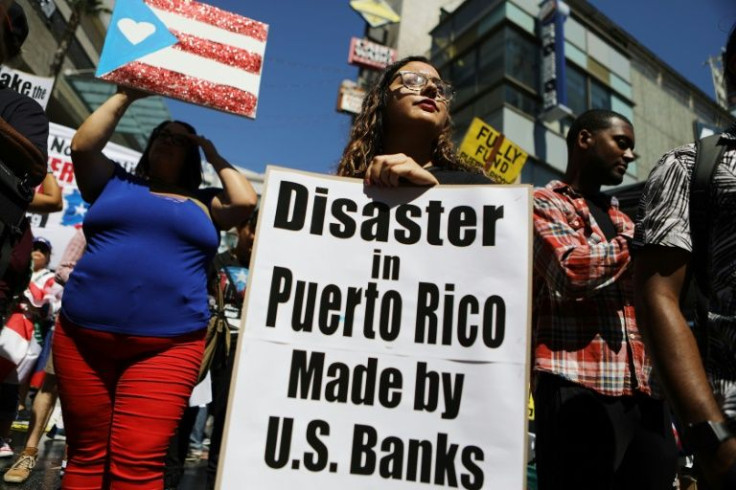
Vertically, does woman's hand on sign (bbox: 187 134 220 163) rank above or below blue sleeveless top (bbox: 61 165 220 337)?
above

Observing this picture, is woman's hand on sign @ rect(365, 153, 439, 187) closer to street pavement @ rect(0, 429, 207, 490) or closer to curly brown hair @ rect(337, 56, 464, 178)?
curly brown hair @ rect(337, 56, 464, 178)

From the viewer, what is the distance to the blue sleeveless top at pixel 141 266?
198cm

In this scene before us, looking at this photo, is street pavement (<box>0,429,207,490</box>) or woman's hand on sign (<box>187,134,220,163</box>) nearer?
woman's hand on sign (<box>187,134,220,163</box>)

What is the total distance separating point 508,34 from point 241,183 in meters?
16.7

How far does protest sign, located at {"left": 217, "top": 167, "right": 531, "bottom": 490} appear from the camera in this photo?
1356 mm

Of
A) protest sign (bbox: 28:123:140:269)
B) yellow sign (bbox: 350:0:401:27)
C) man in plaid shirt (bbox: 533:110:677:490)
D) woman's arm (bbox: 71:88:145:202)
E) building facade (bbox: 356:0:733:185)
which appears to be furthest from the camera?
yellow sign (bbox: 350:0:401:27)

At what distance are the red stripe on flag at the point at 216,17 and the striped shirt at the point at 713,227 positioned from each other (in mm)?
2032

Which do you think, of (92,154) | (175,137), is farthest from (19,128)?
(175,137)

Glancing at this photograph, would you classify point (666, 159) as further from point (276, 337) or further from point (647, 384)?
point (276, 337)

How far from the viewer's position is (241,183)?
2.38m

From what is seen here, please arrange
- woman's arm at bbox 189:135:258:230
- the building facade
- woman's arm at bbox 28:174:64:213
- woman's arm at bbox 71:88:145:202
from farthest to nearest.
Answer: the building facade, woman's arm at bbox 28:174:64:213, woman's arm at bbox 189:135:258:230, woman's arm at bbox 71:88:145:202

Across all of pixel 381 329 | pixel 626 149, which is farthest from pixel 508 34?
pixel 381 329

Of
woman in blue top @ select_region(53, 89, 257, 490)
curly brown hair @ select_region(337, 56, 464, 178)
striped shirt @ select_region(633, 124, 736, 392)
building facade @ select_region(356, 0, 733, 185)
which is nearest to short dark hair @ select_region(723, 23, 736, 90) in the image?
striped shirt @ select_region(633, 124, 736, 392)

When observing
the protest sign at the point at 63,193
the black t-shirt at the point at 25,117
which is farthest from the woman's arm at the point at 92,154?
the protest sign at the point at 63,193
